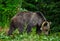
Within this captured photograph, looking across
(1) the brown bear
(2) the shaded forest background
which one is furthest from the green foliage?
(1) the brown bear

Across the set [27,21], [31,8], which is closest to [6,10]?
[27,21]

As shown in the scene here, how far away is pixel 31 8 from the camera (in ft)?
61.8

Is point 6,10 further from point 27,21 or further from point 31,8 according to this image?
point 31,8

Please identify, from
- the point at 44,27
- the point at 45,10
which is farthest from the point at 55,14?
the point at 44,27

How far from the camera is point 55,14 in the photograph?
52.9 feet

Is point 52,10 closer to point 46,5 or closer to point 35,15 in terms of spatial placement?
point 46,5

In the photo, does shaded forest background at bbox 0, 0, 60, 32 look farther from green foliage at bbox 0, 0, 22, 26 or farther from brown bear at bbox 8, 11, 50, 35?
brown bear at bbox 8, 11, 50, 35

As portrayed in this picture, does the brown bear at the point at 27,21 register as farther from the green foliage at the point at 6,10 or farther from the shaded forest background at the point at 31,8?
the green foliage at the point at 6,10

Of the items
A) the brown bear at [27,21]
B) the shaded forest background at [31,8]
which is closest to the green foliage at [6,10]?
the shaded forest background at [31,8]

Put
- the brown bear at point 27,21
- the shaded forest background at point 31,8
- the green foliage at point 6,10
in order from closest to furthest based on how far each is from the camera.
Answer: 1. the brown bear at point 27,21
2. the green foliage at point 6,10
3. the shaded forest background at point 31,8

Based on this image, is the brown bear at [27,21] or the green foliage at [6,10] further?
the green foliage at [6,10]

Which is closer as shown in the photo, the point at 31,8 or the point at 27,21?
the point at 27,21

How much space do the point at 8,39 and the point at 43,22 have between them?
127 inches

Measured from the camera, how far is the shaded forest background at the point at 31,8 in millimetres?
13133
